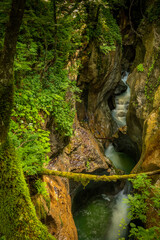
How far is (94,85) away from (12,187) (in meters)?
9.36

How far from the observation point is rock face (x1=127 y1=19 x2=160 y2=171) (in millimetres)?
5698

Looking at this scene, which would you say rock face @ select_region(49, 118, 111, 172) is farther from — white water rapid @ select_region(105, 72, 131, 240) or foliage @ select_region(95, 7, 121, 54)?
foliage @ select_region(95, 7, 121, 54)

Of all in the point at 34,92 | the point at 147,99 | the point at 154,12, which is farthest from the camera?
the point at 154,12

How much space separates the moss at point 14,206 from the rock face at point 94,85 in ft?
25.4

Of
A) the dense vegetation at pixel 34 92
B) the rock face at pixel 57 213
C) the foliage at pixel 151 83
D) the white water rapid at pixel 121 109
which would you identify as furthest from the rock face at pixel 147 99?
the white water rapid at pixel 121 109

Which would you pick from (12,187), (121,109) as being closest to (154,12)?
(121,109)

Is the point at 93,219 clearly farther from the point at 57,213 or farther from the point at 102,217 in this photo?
the point at 57,213

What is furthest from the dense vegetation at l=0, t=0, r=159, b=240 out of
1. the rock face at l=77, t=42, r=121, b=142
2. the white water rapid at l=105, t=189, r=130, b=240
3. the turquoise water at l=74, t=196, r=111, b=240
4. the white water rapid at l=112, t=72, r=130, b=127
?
the white water rapid at l=112, t=72, r=130, b=127

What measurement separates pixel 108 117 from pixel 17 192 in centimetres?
1269

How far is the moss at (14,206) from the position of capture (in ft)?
5.64

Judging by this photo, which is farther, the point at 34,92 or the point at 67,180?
the point at 67,180

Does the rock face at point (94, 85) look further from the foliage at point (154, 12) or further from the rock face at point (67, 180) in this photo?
the rock face at point (67, 180)

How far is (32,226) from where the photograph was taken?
1.75 metres

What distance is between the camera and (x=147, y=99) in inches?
309
